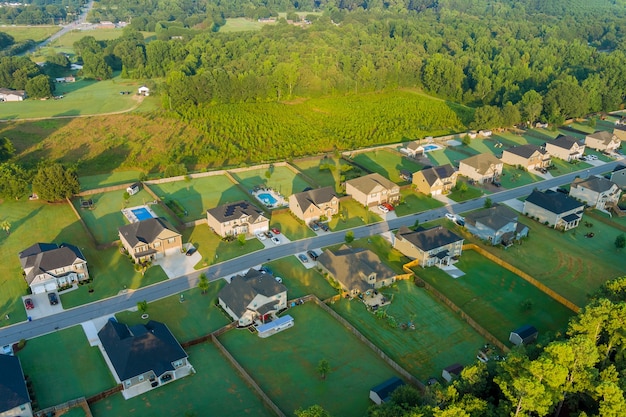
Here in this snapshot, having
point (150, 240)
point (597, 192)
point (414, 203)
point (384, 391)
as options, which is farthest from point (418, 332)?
point (597, 192)

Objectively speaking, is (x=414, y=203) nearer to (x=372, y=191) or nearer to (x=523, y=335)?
(x=372, y=191)

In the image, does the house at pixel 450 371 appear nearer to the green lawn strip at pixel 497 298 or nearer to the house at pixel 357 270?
the green lawn strip at pixel 497 298

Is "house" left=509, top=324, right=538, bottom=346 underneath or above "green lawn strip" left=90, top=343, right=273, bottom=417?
underneath

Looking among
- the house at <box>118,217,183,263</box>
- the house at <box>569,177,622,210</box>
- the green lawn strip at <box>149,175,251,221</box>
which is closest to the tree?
the green lawn strip at <box>149,175,251,221</box>

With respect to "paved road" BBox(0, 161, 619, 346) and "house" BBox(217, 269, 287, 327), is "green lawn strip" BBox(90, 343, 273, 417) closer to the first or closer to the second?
"house" BBox(217, 269, 287, 327)

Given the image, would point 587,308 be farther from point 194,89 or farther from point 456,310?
point 194,89

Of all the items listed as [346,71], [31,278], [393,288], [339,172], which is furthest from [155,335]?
[346,71]
